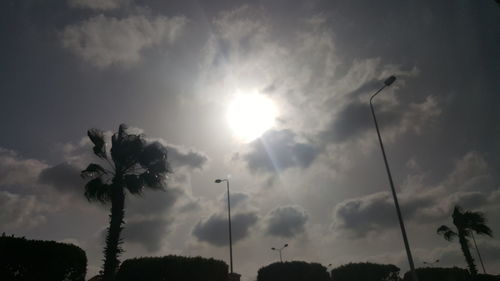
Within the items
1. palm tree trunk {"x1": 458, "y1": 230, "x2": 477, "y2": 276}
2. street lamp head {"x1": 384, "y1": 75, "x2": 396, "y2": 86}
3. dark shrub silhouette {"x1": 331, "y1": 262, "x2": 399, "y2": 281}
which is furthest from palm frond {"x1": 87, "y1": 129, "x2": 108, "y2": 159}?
palm tree trunk {"x1": 458, "y1": 230, "x2": 477, "y2": 276}

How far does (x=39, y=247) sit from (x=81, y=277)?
3.27 metres

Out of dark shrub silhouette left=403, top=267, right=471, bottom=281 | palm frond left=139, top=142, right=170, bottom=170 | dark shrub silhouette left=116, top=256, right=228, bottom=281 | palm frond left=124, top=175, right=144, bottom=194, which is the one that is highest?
palm frond left=139, top=142, right=170, bottom=170

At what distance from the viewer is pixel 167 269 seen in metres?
24.4

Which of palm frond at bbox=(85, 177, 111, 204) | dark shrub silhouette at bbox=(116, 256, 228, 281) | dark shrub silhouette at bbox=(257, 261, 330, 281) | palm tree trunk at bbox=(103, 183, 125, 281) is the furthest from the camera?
dark shrub silhouette at bbox=(257, 261, 330, 281)

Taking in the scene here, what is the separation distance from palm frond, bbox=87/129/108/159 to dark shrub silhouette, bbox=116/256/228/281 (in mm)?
8331

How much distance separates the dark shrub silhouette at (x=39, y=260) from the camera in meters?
16.4

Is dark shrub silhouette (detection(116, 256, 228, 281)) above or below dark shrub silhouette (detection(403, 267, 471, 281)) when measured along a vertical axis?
above

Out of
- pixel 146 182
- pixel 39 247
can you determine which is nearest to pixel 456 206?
pixel 146 182

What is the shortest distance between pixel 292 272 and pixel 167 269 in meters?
14.6

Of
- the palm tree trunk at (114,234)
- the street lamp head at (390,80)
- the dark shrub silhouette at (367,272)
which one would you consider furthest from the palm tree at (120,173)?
the dark shrub silhouette at (367,272)

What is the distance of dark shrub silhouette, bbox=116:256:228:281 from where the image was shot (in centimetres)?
2389

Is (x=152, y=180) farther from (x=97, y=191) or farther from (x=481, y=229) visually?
(x=481, y=229)

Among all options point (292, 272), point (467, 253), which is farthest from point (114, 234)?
point (467, 253)

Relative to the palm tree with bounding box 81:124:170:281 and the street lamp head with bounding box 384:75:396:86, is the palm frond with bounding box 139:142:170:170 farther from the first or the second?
the street lamp head with bounding box 384:75:396:86
